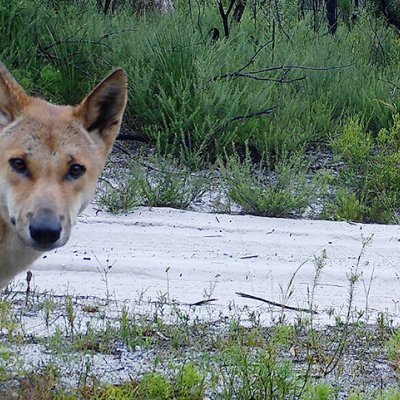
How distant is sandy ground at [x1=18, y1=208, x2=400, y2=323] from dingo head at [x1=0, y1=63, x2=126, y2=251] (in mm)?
1430

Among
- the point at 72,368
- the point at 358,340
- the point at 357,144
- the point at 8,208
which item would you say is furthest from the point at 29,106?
the point at 357,144

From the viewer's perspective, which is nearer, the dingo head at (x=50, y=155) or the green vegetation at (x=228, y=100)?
the dingo head at (x=50, y=155)

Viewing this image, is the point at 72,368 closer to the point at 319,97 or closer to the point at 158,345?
the point at 158,345

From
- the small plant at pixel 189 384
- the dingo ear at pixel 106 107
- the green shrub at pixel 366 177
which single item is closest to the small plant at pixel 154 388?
the small plant at pixel 189 384

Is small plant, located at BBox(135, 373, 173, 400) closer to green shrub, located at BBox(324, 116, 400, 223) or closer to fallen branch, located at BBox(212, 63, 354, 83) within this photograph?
green shrub, located at BBox(324, 116, 400, 223)

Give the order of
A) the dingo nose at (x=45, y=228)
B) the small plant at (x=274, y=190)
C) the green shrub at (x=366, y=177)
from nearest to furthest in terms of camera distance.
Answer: the dingo nose at (x=45, y=228), the small plant at (x=274, y=190), the green shrub at (x=366, y=177)

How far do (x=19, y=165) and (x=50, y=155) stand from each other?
143 mm

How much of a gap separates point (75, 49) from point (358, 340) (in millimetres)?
5494

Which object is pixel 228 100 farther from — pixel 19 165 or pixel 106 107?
pixel 19 165

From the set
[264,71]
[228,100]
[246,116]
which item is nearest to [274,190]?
[246,116]

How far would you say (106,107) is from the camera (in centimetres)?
418

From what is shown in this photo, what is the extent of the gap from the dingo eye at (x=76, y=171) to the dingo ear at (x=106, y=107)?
0.38 meters

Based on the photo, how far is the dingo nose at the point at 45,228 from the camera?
333 centimetres

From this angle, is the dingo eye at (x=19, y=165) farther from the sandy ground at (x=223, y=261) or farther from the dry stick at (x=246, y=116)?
the dry stick at (x=246, y=116)
